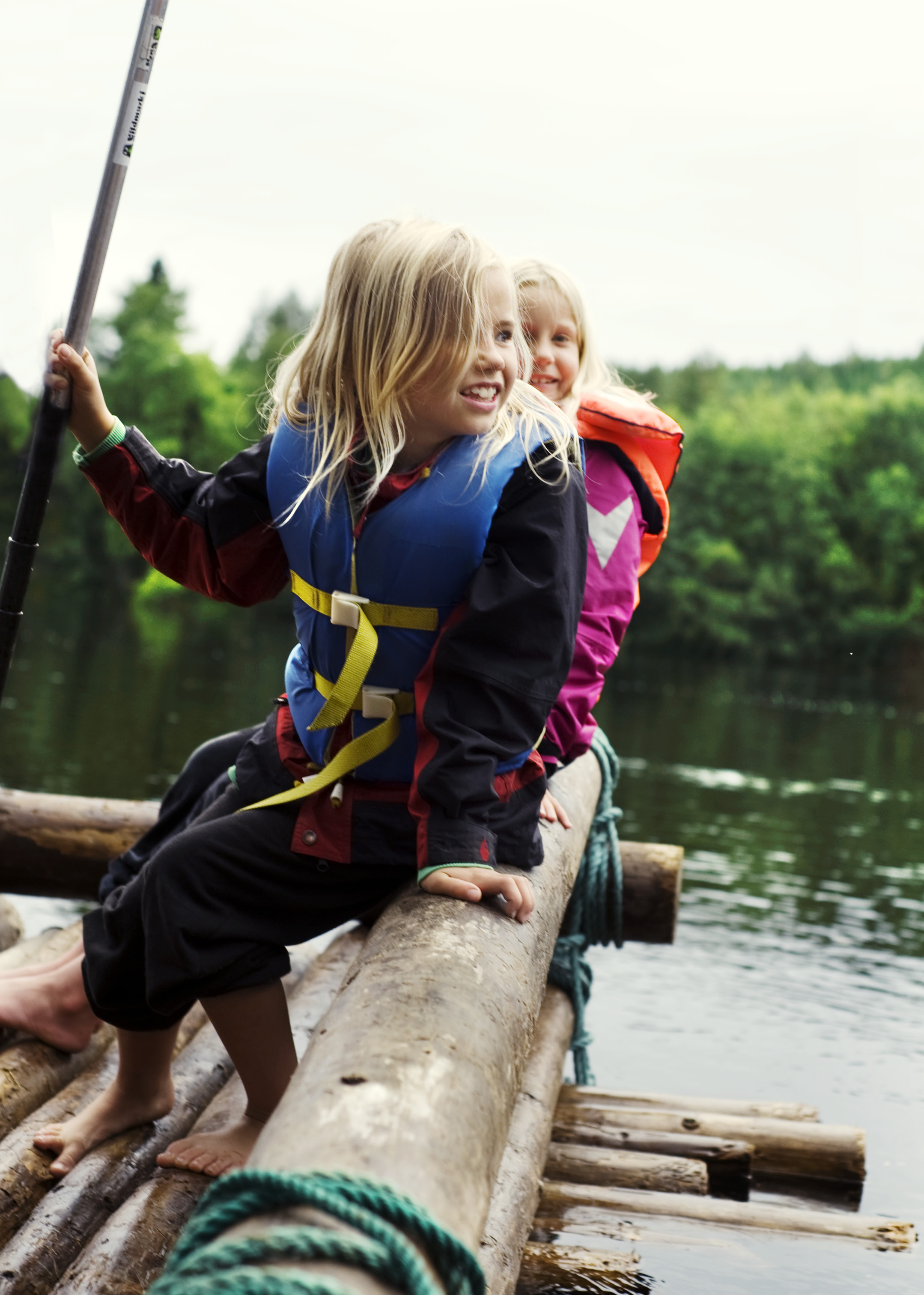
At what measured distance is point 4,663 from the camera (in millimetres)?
2760

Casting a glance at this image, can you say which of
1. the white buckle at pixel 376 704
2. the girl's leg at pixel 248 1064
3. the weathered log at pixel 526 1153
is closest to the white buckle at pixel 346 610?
the white buckle at pixel 376 704

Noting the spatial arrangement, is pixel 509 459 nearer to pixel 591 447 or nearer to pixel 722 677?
pixel 591 447

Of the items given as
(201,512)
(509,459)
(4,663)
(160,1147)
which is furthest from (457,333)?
(160,1147)

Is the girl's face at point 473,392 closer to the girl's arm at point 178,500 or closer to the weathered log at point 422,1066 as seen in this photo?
the girl's arm at point 178,500

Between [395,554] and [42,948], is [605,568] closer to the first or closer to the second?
[395,554]

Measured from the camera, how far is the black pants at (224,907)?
8.01 ft

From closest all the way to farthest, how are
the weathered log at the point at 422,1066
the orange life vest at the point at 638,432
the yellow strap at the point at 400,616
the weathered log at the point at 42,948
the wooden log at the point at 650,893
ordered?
1. the weathered log at the point at 422,1066
2. the yellow strap at the point at 400,616
3. the orange life vest at the point at 638,432
4. the weathered log at the point at 42,948
5. the wooden log at the point at 650,893

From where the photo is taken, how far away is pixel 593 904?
15.4ft

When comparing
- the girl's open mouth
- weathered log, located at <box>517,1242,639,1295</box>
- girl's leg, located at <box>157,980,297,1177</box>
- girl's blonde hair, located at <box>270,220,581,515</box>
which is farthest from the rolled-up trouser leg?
weathered log, located at <box>517,1242,639,1295</box>

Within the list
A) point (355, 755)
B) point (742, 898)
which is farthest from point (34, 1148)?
point (742, 898)

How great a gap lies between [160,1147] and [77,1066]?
548 millimetres

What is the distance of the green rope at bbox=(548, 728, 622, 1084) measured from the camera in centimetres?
459

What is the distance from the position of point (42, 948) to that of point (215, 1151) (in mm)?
1685

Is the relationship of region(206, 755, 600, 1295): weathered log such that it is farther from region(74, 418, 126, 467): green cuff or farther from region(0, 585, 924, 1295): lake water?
region(0, 585, 924, 1295): lake water
